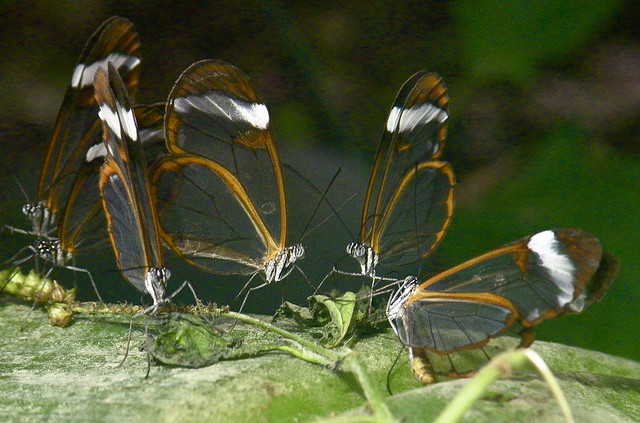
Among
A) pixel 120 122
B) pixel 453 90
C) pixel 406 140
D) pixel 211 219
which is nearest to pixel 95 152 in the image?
pixel 211 219

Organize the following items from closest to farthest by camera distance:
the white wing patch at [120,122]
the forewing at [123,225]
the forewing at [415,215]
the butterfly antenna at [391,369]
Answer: the butterfly antenna at [391,369]
the white wing patch at [120,122]
the forewing at [123,225]
the forewing at [415,215]

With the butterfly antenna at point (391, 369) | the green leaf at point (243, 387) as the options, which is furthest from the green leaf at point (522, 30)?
the butterfly antenna at point (391, 369)

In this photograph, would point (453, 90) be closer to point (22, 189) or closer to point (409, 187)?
point (409, 187)

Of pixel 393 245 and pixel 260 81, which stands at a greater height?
pixel 260 81

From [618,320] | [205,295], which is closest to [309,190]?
[205,295]

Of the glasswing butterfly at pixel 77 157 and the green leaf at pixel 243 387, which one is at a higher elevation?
the glasswing butterfly at pixel 77 157

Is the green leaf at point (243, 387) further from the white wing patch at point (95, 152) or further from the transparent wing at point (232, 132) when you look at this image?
the white wing patch at point (95, 152)

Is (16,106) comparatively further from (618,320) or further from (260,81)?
(618,320)
